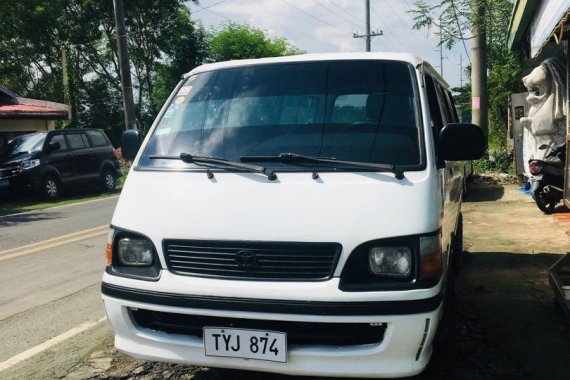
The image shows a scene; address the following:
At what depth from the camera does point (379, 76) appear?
3.46 meters

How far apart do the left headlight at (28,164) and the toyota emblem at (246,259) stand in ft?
45.8

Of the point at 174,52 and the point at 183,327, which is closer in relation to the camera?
the point at 183,327

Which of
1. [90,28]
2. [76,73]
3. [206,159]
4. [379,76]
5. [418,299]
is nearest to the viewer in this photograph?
[418,299]

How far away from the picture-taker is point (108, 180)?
17.4m

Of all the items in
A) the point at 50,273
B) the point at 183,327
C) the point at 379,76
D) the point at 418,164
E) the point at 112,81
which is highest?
the point at 112,81

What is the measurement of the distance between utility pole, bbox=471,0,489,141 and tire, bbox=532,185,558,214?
482 cm

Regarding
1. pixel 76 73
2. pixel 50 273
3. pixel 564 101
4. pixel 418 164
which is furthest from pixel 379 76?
pixel 76 73

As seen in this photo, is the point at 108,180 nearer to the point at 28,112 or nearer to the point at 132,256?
the point at 28,112

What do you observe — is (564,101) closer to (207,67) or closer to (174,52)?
(207,67)

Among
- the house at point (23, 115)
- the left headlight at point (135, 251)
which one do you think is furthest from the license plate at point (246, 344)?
the house at point (23, 115)

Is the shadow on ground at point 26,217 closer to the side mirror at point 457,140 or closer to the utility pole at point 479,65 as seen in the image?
the side mirror at point 457,140

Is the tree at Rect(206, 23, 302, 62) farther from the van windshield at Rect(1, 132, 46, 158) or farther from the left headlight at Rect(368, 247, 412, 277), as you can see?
the left headlight at Rect(368, 247, 412, 277)

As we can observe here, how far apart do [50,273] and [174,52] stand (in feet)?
100

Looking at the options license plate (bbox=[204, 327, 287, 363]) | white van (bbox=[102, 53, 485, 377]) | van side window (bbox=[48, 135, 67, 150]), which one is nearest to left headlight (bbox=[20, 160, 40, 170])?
van side window (bbox=[48, 135, 67, 150])
